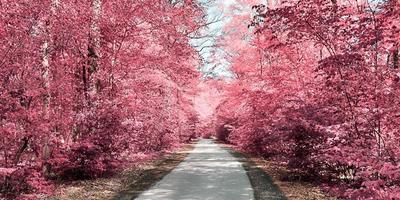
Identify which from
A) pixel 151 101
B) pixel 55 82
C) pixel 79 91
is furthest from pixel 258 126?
pixel 55 82

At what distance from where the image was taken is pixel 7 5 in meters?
9.23

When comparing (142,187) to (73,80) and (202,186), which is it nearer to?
(202,186)

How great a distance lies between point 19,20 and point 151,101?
504 inches

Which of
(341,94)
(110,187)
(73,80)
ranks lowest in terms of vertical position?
(110,187)

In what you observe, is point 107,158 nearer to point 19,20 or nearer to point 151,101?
point 19,20

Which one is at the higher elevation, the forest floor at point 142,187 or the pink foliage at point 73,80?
the pink foliage at point 73,80

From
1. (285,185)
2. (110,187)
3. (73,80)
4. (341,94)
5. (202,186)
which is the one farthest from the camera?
(73,80)

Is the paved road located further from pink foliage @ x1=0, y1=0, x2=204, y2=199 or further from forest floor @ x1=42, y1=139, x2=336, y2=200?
pink foliage @ x1=0, y1=0, x2=204, y2=199

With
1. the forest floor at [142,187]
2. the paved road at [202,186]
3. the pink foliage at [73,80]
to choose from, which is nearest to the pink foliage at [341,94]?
the forest floor at [142,187]

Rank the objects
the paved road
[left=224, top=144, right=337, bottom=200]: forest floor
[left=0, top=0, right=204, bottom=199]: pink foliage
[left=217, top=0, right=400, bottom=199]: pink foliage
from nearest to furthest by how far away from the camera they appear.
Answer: [left=217, top=0, right=400, bottom=199]: pink foliage, [left=0, top=0, right=204, bottom=199]: pink foliage, the paved road, [left=224, top=144, right=337, bottom=200]: forest floor

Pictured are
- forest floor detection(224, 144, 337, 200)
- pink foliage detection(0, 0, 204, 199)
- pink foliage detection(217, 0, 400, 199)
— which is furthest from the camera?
forest floor detection(224, 144, 337, 200)

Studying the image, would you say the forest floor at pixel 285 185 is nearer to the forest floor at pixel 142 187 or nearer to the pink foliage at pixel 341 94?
the forest floor at pixel 142 187

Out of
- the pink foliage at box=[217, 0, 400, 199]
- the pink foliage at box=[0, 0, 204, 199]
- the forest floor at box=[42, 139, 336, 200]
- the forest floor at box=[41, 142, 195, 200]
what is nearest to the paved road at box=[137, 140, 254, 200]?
the forest floor at box=[42, 139, 336, 200]

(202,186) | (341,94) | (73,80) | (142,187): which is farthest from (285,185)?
(73,80)
